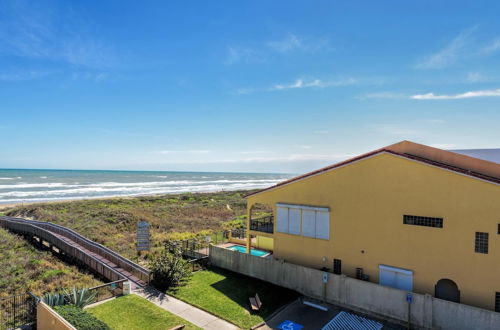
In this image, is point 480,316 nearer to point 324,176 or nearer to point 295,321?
point 295,321

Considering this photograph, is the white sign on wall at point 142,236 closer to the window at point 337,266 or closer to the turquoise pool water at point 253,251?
the turquoise pool water at point 253,251

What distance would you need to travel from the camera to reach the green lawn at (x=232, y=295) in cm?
1503

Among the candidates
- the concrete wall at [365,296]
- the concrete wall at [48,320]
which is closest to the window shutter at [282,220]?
the concrete wall at [365,296]

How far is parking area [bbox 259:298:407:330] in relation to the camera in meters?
14.1

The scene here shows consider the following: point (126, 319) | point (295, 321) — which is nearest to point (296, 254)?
point (295, 321)

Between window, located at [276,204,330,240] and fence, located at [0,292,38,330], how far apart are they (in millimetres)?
13036

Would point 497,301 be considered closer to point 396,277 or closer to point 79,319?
point 396,277

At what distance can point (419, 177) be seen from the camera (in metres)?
15.0

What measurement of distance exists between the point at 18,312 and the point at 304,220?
14981 mm

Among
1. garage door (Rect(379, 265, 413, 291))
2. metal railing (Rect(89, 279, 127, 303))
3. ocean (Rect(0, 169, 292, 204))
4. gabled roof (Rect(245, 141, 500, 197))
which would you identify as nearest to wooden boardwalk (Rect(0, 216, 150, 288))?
metal railing (Rect(89, 279, 127, 303))

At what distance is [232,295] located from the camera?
17094 millimetres

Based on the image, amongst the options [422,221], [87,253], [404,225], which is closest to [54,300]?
[87,253]

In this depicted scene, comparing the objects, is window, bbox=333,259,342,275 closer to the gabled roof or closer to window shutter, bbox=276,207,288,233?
window shutter, bbox=276,207,288,233

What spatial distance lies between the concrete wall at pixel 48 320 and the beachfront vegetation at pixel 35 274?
464 cm
